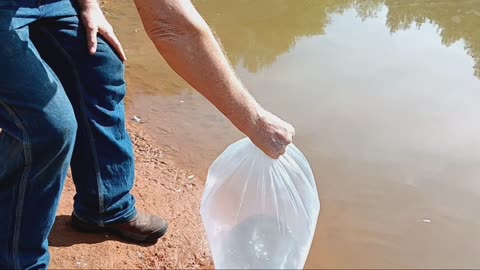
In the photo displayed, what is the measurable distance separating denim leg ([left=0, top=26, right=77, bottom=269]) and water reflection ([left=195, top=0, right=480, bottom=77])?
2.34 m

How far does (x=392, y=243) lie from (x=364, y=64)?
179cm

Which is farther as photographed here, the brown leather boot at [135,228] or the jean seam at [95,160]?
the brown leather boot at [135,228]

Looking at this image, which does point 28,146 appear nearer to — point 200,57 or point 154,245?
point 200,57

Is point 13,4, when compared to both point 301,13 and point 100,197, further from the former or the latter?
point 301,13

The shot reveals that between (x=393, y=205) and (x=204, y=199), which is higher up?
(x=204, y=199)

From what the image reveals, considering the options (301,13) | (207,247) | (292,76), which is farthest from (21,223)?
(301,13)

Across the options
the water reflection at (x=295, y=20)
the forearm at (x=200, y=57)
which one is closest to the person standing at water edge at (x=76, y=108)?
the forearm at (x=200, y=57)

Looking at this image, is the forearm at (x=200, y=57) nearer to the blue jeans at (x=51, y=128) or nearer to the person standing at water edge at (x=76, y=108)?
the person standing at water edge at (x=76, y=108)

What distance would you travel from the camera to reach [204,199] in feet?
6.03

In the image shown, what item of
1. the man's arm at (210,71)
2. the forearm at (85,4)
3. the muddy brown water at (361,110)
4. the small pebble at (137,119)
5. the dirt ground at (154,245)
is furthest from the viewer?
the small pebble at (137,119)

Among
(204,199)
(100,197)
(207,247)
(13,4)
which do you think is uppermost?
(13,4)

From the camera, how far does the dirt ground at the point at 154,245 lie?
7.42ft

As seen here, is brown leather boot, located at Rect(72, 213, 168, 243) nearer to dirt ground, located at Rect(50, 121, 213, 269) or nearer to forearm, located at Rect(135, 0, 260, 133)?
dirt ground, located at Rect(50, 121, 213, 269)

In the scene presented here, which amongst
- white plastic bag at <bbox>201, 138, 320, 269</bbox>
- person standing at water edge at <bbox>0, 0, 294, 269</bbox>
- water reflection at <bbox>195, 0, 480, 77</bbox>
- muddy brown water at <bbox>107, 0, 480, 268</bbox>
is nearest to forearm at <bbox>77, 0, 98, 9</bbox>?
person standing at water edge at <bbox>0, 0, 294, 269</bbox>
